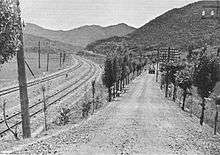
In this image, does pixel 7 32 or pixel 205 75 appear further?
pixel 205 75

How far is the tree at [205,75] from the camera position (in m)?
32.3

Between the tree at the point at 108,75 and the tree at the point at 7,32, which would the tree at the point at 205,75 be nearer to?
the tree at the point at 108,75

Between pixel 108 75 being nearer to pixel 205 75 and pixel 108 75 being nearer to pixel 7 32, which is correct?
pixel 205 75

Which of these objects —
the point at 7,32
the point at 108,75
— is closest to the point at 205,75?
the point at 108,75

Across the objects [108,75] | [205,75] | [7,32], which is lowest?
[108,75]

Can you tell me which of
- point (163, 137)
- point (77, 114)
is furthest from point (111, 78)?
point (163, 137)

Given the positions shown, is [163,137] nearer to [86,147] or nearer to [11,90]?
[86,147]

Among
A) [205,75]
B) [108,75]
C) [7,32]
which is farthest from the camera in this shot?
[108,75]

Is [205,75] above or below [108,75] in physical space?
above

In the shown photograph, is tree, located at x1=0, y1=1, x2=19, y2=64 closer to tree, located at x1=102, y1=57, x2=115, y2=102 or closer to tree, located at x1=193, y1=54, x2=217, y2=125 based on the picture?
tree, located at x1=193, y1=54, x2=217, y2=125

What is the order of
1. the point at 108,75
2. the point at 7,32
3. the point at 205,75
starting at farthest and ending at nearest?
the point at 108,75, the point at 205,75, the point at 7,32

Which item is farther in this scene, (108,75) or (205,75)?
(108,75)

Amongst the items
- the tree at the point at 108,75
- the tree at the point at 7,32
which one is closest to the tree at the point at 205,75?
the tree at the point at 108,75

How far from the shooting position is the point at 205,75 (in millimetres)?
32438
